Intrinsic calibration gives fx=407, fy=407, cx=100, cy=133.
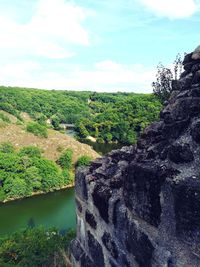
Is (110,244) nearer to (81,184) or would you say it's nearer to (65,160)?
(81,184)

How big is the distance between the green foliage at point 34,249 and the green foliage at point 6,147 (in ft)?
117

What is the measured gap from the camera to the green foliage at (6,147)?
47.3 metres

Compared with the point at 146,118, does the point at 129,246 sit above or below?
above

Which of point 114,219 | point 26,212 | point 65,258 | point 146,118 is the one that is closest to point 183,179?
point 114,219

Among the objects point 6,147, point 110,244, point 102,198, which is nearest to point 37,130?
point 6,147

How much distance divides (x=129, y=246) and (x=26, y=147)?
45.0 metres

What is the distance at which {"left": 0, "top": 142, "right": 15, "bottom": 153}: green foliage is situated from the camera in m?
47.3

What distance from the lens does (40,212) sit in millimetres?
33594

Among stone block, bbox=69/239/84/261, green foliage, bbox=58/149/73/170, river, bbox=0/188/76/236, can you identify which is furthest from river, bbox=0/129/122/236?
stone block, bbox=69/239/84/261

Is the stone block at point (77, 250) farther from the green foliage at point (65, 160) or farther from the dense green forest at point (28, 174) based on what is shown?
the green foliage at point (65, 160)

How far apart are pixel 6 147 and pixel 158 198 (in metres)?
46.1

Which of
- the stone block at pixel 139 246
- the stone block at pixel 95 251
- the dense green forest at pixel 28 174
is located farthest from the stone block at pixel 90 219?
the dense green forest at pixel 28 174

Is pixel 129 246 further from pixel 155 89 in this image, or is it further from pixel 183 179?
pixel 155 89

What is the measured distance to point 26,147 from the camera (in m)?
47.8
